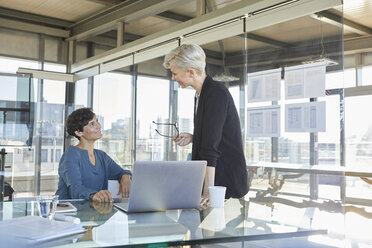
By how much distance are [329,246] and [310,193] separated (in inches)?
19.1

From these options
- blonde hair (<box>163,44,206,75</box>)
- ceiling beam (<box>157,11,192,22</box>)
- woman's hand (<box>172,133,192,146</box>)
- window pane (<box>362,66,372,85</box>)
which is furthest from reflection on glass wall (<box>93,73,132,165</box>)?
window pane (<box>362,66,372,85</box>)

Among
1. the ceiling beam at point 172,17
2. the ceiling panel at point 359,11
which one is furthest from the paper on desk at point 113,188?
the ceiling panel at point 359,11

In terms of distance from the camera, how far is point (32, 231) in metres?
1.14

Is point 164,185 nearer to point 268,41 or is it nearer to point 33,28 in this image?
point 268,41

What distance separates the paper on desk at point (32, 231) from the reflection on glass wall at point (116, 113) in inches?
164

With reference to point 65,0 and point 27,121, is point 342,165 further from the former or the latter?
point 65,0

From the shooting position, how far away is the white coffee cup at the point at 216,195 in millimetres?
1787

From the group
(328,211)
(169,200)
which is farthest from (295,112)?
(169,200)

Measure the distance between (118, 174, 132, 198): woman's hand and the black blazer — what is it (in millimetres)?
559

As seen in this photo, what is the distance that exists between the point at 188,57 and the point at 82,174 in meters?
0.98

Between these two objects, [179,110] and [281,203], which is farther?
[179,110]

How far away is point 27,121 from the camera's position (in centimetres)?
460

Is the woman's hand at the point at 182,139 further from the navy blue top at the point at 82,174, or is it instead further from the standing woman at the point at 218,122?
the navy blue top at the point at 82,174

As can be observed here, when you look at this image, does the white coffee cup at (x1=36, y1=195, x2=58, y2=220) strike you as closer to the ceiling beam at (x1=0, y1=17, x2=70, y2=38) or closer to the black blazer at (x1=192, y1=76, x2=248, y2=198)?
the black blazer at (x1=192, y1=76, x2=248, y2=198)
